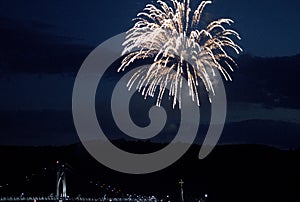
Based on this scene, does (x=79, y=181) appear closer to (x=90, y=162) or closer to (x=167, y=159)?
(x=90, y=162)

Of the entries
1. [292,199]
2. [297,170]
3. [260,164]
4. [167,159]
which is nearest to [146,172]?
[167,159]

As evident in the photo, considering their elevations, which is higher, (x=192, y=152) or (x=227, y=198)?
(x=192, y=152)

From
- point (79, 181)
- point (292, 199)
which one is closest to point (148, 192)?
point (79, 181)

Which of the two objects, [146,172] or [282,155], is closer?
[282,155]

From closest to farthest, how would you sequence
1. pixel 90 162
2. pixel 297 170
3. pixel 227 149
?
pixel 297 170
pixel 227 149
pixel 90 162

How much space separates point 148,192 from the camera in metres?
146

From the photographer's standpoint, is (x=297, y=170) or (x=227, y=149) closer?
(x=297, y=170)

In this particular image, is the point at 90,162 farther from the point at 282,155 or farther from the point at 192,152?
the point at 282,155

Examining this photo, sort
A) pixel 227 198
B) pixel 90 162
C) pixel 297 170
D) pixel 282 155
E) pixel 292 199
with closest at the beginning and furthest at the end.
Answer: pixel 292 199 < pixel 227 198 < pixel 297 170 < pixel 282 155 < pixel 90 162

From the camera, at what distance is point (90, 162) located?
16675 centimetres

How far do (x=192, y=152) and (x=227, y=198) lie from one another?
43901mm

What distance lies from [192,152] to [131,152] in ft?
58.9

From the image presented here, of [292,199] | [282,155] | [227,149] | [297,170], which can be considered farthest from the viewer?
[227,149]

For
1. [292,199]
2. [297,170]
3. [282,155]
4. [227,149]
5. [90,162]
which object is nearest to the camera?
[292,199]
